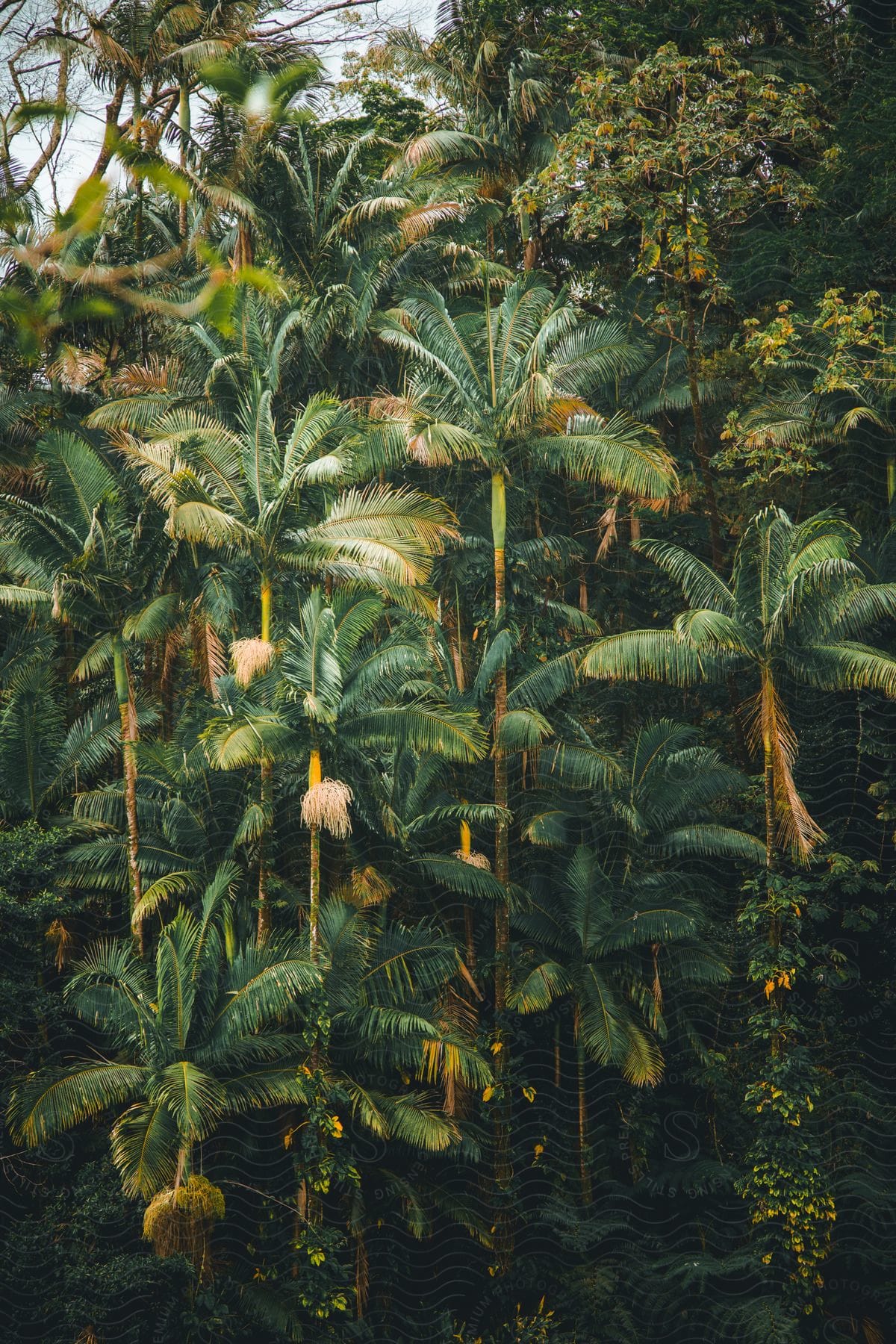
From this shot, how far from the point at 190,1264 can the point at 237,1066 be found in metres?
1.11

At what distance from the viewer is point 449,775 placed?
30.5 ft

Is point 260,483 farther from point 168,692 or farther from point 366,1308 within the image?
point 366,1308

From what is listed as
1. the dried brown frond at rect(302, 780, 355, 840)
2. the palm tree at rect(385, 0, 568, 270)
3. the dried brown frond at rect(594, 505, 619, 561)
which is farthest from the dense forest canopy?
the dried brown frond at rect(594, 505, 619, 561)

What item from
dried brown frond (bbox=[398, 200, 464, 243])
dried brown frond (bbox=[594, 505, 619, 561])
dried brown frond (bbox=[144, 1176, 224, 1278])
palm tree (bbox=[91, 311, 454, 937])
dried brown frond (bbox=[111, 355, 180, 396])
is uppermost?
dried brown frond (bbox=[398, 200, 464, 243])

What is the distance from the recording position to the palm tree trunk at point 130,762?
27.2 feet

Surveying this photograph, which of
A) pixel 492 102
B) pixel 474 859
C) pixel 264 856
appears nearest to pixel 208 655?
pixel 264 856

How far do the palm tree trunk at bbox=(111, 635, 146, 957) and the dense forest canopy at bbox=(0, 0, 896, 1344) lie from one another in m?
0.06

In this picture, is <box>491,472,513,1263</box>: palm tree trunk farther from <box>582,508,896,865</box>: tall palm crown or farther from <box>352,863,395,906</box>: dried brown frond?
<box>582,508,896,865</box>: tall palm crown

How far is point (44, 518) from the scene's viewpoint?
27.8ft

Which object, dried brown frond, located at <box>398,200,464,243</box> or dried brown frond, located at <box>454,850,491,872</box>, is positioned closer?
dried brown frond, located at <box>454,850,491,872</box>

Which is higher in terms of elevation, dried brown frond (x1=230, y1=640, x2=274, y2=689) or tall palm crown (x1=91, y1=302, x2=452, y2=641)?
tall palm crown (x1=91, y1=302, x2=452, y2=641)

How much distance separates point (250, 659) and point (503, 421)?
264cm

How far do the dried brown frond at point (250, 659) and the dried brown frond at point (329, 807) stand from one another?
0.97 meters

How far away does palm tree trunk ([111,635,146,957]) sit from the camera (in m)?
8.29
